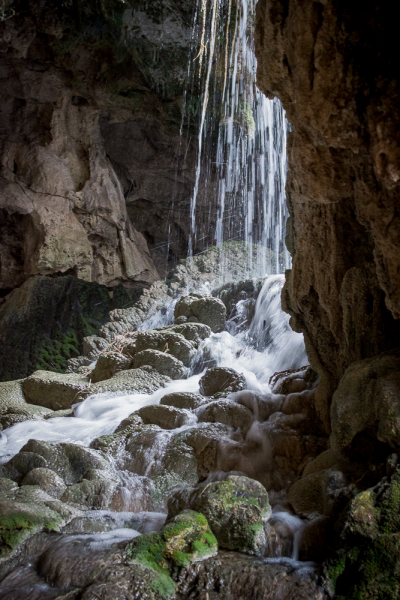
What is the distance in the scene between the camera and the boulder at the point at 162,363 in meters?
9.34

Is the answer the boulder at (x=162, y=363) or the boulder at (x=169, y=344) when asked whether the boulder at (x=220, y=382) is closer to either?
the boulder at (x=162, y=363)

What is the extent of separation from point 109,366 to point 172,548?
699 cm

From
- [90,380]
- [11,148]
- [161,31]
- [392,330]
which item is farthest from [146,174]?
[392,330]

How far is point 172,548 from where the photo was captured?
3.09 m

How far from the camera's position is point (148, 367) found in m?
9.30

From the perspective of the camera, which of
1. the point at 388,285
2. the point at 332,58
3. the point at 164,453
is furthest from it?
the point at 164,453

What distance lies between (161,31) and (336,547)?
1104cm

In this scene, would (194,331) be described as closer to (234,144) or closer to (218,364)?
(218,364)

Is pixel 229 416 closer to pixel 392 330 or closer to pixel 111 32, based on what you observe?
pixel 392 330

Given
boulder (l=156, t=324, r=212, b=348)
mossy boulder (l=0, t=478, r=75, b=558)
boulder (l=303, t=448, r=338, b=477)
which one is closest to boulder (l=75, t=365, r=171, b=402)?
boulder (l=156, t=324, r=212, b=348)

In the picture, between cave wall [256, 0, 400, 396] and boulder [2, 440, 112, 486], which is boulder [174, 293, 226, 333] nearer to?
→ boulder [2, 440, 112, 486]

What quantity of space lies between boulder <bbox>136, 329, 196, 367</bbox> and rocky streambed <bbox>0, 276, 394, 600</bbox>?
0.03 metres

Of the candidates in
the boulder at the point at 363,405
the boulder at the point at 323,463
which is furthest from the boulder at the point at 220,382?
the boulder at the point at 363,405

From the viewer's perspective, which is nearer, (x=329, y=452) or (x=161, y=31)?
(x=329, y=452)
